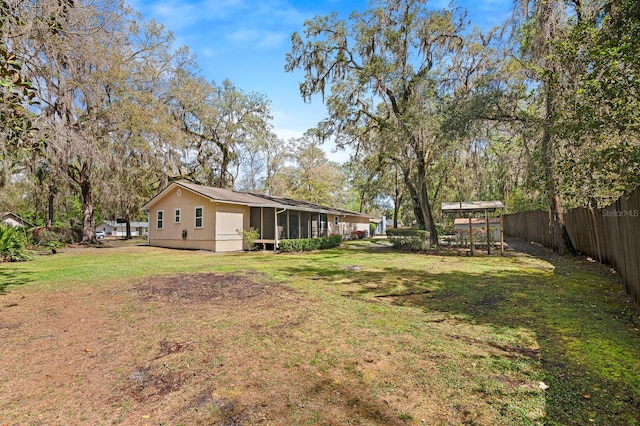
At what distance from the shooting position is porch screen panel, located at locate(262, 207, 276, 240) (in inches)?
696

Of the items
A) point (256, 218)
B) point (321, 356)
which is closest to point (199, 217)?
point (256, 218)

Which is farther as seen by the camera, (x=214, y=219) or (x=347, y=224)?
(x=347, y=224)

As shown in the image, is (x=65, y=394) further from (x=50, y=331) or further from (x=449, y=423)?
(x=449, y=423)

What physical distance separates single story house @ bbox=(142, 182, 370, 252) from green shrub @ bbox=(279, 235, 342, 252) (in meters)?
0.60

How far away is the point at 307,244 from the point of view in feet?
58.6

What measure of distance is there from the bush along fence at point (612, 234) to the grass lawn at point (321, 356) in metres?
A: 0.55

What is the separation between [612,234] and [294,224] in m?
14.7

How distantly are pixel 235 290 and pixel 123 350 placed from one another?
3.08 m

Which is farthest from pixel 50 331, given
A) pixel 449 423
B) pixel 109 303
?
pixel 449 423

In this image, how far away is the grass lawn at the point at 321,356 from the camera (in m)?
2.40

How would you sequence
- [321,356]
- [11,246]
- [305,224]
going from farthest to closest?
[305,224], [11,246], [321,356]

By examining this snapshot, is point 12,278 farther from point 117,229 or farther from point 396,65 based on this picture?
point 117,229

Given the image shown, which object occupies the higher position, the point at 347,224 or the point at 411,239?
the point at 347,224

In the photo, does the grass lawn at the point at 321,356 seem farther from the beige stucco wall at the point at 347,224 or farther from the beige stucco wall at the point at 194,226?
the beige stucco wall at the point at 347,224
